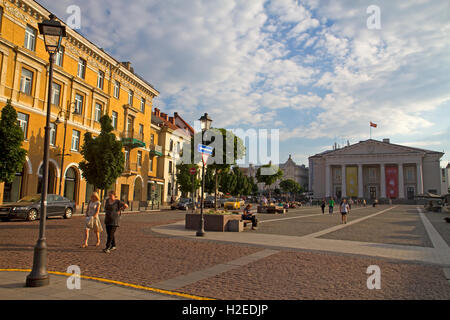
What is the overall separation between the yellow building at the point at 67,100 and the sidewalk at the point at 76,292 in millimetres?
21282

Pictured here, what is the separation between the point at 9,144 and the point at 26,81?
8.30 metres

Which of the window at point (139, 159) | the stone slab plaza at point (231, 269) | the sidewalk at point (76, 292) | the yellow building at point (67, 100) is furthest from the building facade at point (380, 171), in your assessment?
the sidewalk at point (76, 292)

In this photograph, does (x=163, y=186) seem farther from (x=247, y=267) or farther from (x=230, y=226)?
(x=247, y=267)

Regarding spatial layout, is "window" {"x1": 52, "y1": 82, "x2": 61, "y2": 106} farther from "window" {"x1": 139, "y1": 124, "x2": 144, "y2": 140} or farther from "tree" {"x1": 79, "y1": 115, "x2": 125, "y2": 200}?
"window" {"x1": 139, "y1": 124, "x2": 144, "y2": 140}

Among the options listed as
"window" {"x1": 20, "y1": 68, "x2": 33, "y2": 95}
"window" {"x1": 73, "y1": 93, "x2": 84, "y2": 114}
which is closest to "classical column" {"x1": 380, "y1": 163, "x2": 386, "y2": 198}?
"window" {"x1": 73, "y1": 93, "x2": 84, "y2": 114}

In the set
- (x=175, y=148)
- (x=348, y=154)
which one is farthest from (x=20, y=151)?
(x=348, y=154)

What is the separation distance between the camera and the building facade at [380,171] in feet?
286

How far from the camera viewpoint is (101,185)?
27.0 m

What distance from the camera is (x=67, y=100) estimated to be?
97.2ft

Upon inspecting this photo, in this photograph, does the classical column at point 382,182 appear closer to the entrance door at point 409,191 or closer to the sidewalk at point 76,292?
the entrance door at point 409,191

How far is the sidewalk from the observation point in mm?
4910

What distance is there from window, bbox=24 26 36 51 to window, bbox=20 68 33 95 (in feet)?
6.55

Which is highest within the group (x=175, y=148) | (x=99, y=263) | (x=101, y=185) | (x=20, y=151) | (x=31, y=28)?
(x=31, y=28)

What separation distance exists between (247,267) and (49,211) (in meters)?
16.2
